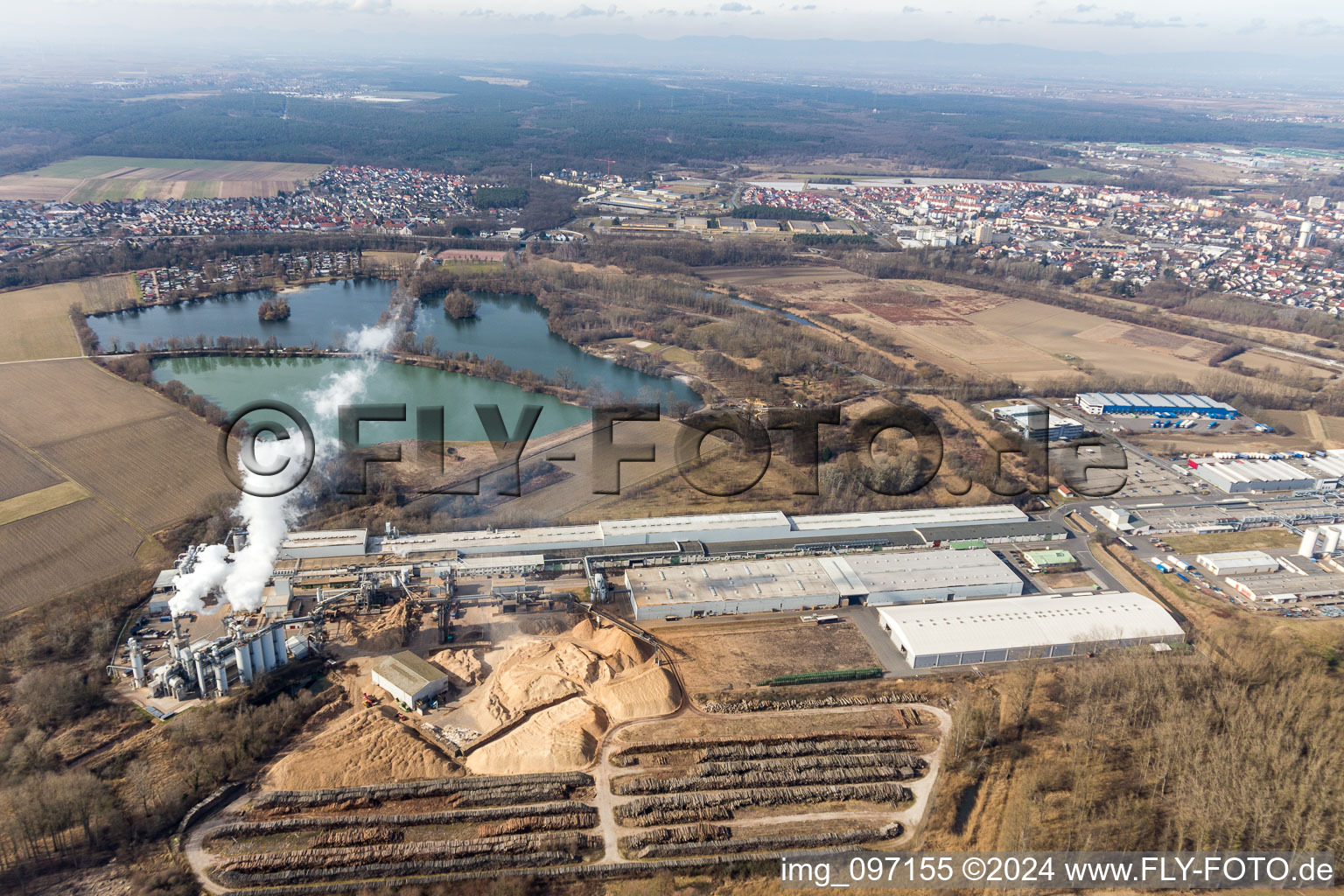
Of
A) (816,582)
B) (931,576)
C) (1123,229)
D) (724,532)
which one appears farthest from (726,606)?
(1123,229)

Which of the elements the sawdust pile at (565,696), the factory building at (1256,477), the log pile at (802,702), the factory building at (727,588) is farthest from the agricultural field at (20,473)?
the factory building at (1256,477)

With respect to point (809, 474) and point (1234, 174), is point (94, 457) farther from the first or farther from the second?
point (1234, 174)

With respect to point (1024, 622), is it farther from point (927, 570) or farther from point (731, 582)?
point (731, 582)

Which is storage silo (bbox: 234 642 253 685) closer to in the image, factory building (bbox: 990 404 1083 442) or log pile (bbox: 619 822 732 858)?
log pile (bbox: 619 822 732 858)

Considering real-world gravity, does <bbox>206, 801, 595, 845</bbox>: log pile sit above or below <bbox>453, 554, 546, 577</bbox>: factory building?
below

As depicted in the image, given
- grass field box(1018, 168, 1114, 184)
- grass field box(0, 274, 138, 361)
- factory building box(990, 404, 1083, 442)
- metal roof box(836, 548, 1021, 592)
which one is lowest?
metal roof box(836, 548, 1021, 592)

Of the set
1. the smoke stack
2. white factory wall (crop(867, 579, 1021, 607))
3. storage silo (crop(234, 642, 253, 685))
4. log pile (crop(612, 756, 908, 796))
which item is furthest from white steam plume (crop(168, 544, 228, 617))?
white factory wall (crop(867, 579, 1021, 607))

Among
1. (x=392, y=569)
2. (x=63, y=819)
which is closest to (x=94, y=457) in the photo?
(x=392, y=569)

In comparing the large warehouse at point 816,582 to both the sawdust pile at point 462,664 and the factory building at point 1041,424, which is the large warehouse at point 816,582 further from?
the factory building at point 1041,424
